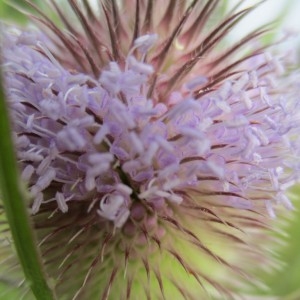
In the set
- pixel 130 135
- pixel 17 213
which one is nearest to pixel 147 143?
pixel 130 135

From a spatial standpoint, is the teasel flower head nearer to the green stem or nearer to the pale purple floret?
the pale purple floret

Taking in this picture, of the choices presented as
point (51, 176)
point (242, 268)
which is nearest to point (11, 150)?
point (51, 176)

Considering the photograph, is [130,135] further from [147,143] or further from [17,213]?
[17,213]

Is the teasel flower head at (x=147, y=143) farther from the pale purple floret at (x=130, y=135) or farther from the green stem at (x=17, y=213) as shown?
the green stem at (x=17, y=213)

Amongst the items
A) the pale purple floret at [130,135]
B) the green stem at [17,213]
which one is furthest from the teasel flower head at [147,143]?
the green stem at [17,213]

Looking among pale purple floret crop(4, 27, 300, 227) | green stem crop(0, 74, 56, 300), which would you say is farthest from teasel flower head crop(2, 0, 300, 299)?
green stem crop(0, 74, 56, 300)
